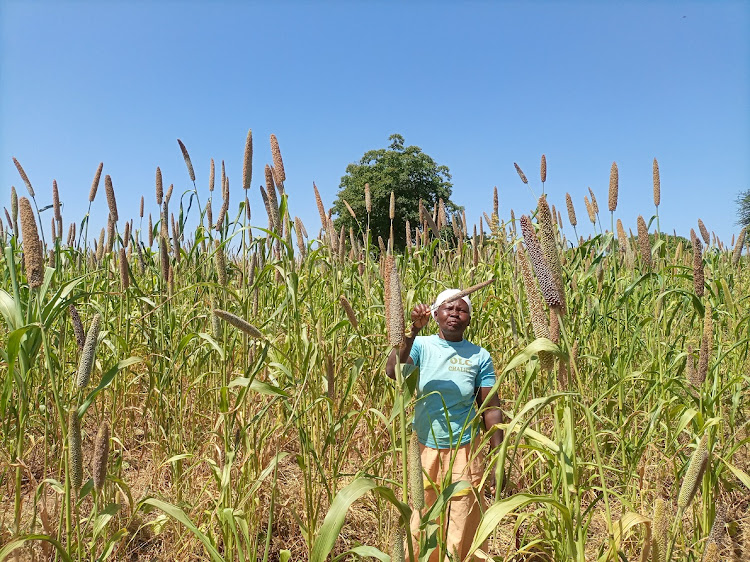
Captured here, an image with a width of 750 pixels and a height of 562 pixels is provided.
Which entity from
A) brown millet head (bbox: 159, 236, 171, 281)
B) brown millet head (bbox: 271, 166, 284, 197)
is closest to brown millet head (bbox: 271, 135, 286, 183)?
brown millet head (bbox: 271, 166, 284, 197)

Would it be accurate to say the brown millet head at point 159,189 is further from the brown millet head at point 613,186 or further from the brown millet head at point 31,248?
the brown millet head at point 613,186

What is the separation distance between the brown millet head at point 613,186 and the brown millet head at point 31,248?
2.22m

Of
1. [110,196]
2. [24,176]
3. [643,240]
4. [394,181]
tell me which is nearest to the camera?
[643,240]

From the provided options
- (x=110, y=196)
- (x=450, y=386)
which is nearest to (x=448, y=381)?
(x=450, y=386)

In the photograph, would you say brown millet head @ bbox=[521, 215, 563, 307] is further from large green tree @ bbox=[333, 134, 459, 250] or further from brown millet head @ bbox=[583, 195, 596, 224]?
large green tree @ bbox=[333, 134, 459, 250]

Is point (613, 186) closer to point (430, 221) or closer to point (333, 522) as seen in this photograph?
point (430, 221)

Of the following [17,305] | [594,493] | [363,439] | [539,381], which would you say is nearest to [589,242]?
[539,381]

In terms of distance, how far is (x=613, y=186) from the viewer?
2.38 metres

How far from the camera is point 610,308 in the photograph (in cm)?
254

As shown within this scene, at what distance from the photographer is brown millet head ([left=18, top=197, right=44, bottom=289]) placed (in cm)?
114

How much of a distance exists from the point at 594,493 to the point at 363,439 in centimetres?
112

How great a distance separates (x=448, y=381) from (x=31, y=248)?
149 cm

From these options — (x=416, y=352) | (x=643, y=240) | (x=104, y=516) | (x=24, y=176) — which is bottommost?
(x=104, y=516)

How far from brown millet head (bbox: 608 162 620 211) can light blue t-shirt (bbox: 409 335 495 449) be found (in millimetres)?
932
